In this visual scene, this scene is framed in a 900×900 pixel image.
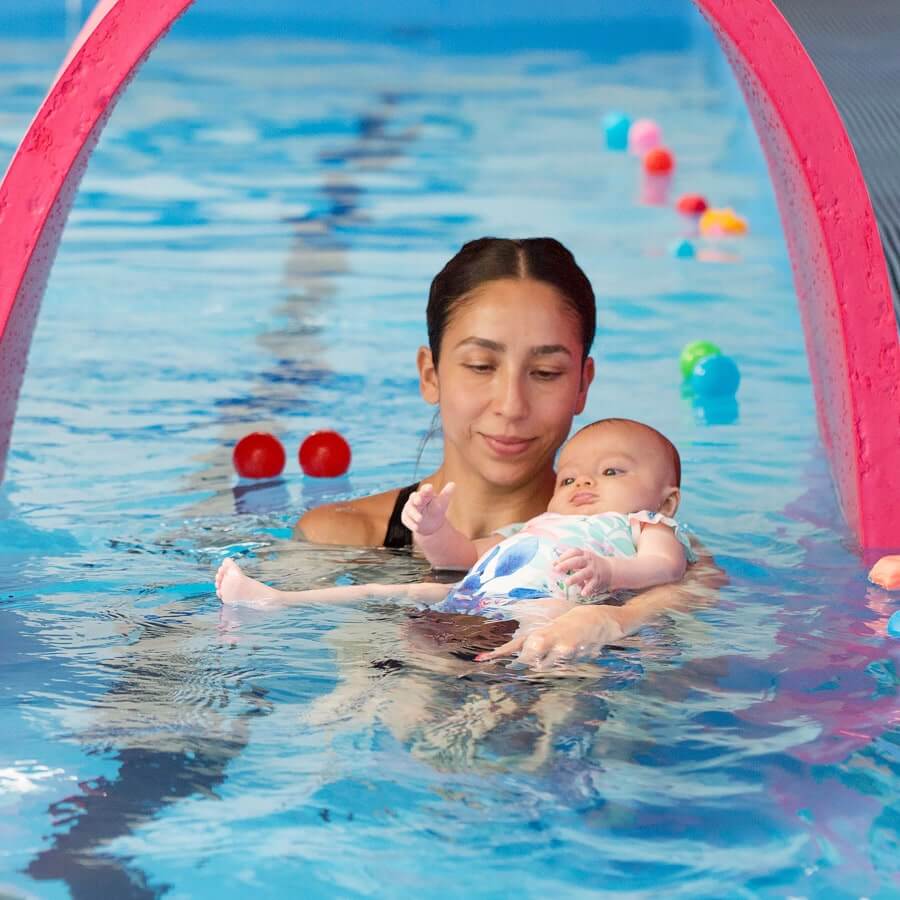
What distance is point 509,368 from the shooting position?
3557 millimetres

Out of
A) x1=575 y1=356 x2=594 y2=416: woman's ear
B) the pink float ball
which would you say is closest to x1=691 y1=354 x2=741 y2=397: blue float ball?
x1=575 y1=356 x2=594 y2=416: woman's ear

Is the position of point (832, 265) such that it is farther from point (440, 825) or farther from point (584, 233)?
point (584, 233)

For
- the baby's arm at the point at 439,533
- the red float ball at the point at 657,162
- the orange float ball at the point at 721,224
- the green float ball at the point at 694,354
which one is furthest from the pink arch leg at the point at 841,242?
the red float ball at the point at 657,162

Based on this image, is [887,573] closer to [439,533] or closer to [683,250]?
[439,533]

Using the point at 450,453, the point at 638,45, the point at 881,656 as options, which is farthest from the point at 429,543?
the point at 638,45

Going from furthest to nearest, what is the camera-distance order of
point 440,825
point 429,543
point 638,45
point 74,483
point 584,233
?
point 638,45 < point 584,233 < point 74,483 < point 429,543 < point 440,825

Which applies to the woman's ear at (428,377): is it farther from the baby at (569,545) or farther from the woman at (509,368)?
the baby at (569,545)

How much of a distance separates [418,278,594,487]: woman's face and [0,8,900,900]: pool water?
38 cm

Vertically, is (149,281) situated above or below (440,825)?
above

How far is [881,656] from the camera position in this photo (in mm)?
3215

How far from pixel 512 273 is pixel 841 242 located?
0.79m

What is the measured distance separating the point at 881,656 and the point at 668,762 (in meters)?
0.78

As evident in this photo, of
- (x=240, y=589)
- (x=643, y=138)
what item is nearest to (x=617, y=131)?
(x=643, y=138)

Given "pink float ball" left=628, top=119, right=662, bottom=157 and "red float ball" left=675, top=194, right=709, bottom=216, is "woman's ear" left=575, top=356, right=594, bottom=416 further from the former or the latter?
"pink float ball" left=628, top=119, right=662, bottom=157
